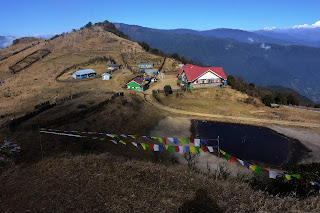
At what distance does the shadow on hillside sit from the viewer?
35.7 ft

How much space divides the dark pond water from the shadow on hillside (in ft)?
54.0

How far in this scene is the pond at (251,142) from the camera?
26.8 metres

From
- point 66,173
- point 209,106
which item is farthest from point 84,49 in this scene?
point 66,173

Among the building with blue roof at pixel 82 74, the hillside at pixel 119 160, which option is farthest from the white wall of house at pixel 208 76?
the building with blue roof at pixel 82 74

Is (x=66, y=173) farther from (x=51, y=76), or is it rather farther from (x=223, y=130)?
(x=51, y=76)

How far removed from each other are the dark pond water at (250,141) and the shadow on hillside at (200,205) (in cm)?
1645

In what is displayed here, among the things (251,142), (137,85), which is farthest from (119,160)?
(137,85)

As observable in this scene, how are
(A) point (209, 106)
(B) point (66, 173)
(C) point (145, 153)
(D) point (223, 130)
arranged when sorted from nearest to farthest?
1. (B) point (66, 173)
2. (C) point (145, 153)
3. (D) point (223, 130)
4. (A) point (209, 106)

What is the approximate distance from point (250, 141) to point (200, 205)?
23.2 m

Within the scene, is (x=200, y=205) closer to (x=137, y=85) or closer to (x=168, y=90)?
(x=168, y=90)

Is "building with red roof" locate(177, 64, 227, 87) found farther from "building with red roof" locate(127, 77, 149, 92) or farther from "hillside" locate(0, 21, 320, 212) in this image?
"building with red roof" locate(127, 77, 149, 92)

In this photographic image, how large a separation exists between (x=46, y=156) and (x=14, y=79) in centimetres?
7137

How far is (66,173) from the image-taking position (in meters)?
14.3

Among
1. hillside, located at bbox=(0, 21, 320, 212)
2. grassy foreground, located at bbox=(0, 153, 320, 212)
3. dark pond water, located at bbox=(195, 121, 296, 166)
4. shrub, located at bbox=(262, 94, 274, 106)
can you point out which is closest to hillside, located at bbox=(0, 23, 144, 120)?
hillside, located at bbox=(0, 21, 320, 212)
